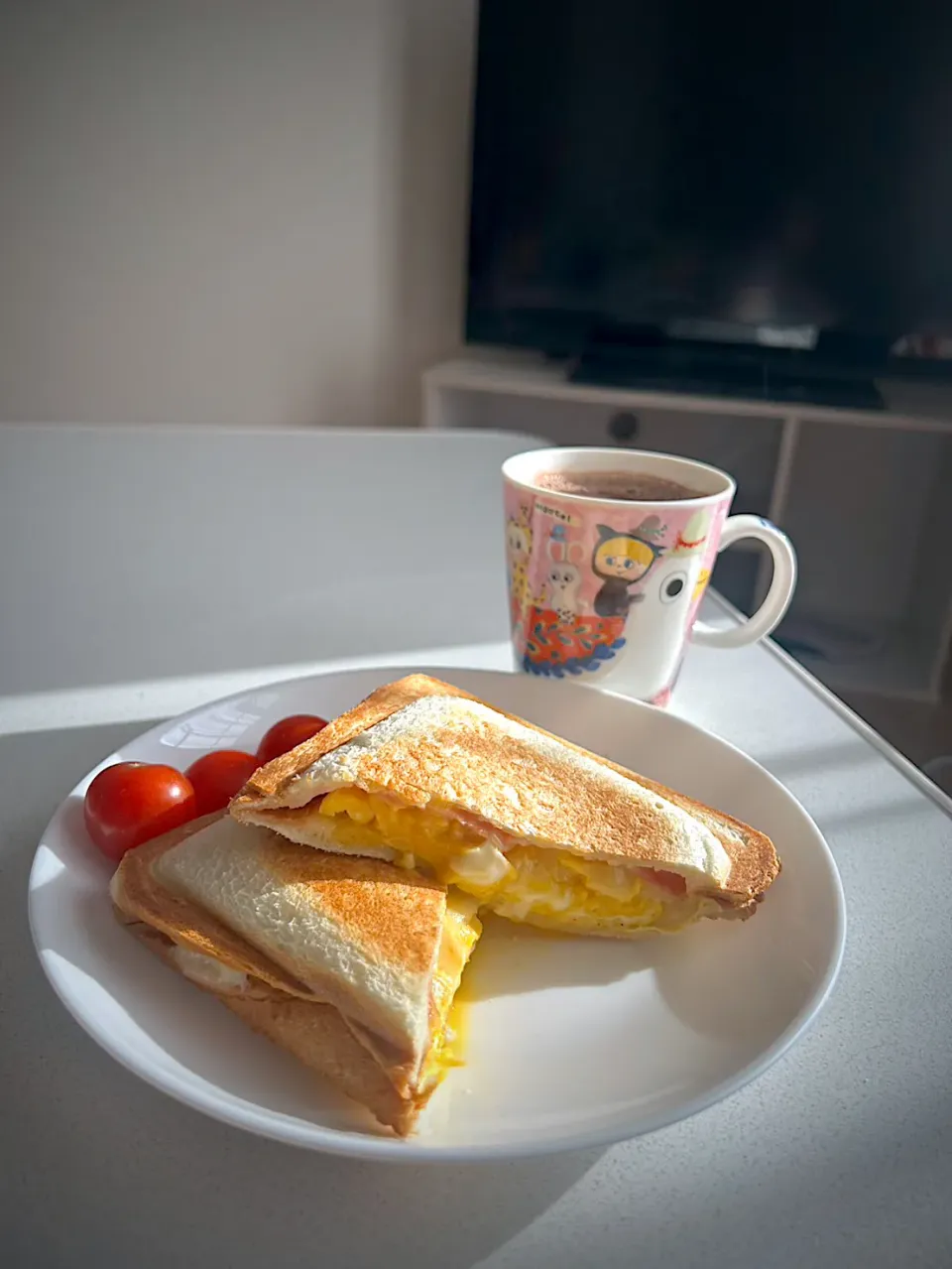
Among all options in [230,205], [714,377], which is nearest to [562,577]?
[714,377]

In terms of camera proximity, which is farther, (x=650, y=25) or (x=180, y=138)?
(x=180, y=138)

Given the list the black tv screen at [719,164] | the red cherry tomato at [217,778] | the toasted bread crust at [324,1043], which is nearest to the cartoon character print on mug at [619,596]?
the red cherry tomato at [217,778]

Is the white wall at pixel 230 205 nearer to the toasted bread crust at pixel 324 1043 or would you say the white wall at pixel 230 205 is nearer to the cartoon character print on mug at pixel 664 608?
the cartoon character print on mug at pixel 664 608

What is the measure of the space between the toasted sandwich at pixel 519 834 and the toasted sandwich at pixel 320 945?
2 centimetres

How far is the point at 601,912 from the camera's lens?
538mm

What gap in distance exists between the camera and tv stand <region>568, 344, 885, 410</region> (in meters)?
2.23

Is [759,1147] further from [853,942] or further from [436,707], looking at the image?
[436,707]

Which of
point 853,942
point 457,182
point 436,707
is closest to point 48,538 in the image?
Result: point 436,707

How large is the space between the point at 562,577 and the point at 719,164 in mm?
1903

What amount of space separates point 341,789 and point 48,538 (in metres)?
0.72

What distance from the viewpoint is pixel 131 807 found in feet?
1.77

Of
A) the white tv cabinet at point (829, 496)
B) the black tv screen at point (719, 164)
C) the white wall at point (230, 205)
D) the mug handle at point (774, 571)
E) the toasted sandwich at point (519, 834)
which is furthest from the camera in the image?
the white tv cabinet at point (829, 496)

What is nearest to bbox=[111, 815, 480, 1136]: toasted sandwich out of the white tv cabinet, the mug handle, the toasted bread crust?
the toasted bread crust

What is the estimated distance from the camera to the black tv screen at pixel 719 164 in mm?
2039
